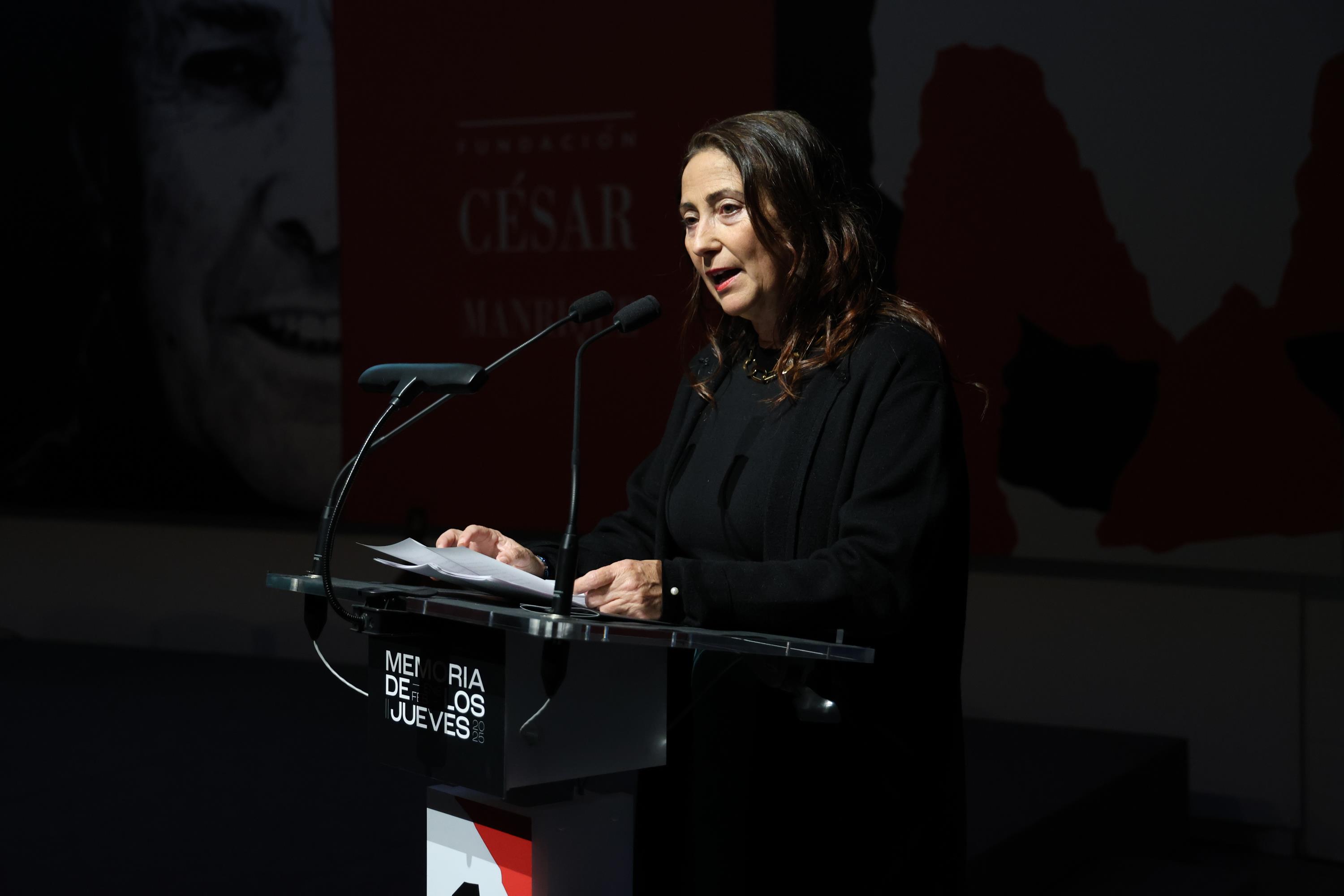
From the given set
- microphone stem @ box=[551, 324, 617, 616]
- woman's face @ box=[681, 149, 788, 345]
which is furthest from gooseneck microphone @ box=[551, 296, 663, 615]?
woman's face @ box=[681, 149, 788, 345]

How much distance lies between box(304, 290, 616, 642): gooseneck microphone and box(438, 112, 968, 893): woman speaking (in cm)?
21

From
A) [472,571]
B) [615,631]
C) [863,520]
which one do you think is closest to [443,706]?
[472,571]

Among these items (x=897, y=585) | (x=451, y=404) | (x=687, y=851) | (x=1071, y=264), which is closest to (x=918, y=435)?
(x=897, y=585)

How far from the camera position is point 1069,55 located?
3861mm

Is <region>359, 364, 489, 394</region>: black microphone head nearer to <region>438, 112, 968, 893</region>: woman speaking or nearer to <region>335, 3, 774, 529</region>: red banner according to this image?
<region>438, 112, 968, 893</region>: woman speaking

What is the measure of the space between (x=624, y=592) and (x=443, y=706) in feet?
0.77

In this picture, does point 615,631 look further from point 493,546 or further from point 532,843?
point 493,546

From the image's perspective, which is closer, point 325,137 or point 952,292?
point 952,292

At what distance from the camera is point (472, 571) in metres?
1.52

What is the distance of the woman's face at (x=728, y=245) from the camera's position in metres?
1.84

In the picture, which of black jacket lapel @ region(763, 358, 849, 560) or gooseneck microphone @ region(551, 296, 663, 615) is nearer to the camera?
gooseneck microphone @ region(551, 296, 663, 615)

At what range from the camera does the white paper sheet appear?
147cm

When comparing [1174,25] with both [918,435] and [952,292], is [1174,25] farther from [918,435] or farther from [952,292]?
[918,435]

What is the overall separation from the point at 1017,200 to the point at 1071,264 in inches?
9.1
